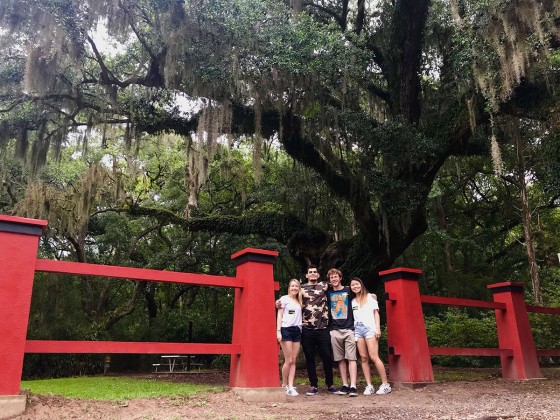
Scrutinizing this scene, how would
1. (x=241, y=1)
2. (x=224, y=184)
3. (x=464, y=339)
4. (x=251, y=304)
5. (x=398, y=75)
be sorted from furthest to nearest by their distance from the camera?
(x=224, y=184)
(x=464, y=339)
(x=398, y=75)
(x=241, y=1)
(x=251, y=304)

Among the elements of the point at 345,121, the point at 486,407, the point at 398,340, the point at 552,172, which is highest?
the point at 345,121

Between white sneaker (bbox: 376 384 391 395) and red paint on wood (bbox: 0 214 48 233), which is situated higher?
red paint on wood (bbox: 0 214 48 233)

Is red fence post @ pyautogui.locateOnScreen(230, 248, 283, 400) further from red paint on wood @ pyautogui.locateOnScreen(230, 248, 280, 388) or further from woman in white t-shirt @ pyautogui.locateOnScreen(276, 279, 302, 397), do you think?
woman in white t-shirt @ pyautogui.locateOnScreen(276, 279, 302, 397)

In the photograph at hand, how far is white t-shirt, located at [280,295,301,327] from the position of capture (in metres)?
4.68

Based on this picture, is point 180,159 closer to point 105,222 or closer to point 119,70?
point 105,222

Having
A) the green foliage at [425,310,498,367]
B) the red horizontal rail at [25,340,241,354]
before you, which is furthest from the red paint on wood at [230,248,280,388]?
the green foliage at [425,310,498,367]

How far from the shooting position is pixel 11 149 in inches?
436

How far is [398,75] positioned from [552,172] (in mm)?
3785

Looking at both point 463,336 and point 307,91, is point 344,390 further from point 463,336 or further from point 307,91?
point 463,336

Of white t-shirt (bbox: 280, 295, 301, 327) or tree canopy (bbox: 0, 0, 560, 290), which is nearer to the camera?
white t-shirt (bbox: 280, 295, 301, 327)

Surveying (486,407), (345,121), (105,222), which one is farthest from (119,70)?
(486,407)

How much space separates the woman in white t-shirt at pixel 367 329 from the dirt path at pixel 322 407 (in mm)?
269

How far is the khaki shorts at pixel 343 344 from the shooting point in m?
4.77

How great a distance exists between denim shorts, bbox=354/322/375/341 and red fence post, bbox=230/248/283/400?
999 millimetres
